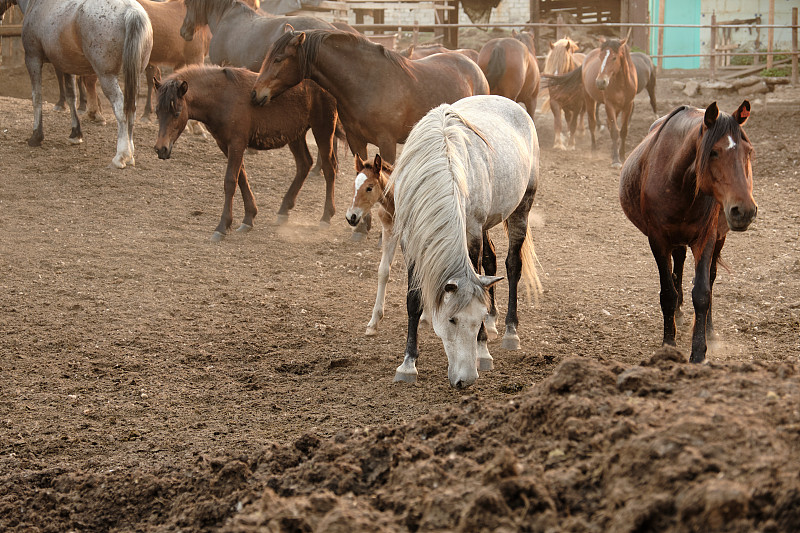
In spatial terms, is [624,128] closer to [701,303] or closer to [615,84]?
[615,84]

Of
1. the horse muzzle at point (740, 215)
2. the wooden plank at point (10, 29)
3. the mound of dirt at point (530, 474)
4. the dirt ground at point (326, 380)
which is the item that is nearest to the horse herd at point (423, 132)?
the horse muzzle at point (740, 215)

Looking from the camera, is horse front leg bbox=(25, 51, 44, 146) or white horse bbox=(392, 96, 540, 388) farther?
horse front leg bbox=(25, 51, 44, 146)

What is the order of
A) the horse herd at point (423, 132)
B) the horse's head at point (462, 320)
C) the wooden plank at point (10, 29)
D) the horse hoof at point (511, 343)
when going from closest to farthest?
the horse's head at point (462, 320), the horse herd at point (423, 132), the horse hoof at point (511, 343), the wooden plank at point (10, 29)

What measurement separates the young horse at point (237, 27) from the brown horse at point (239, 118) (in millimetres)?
1781

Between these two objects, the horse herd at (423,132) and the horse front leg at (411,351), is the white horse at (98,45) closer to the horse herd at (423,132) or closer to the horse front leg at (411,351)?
the horse herd at (423,132)

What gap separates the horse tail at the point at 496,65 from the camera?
13.6 meters

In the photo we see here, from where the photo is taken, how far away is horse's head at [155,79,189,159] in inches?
→ 306

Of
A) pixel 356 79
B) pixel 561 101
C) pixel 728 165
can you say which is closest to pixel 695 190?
pixel 728 165

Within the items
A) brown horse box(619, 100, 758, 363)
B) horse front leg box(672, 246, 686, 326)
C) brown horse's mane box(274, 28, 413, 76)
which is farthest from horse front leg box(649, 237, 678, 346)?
brown horse's mane box(274, 28, 413, 76)

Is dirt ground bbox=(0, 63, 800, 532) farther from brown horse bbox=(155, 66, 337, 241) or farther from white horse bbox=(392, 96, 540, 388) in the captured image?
brown horse bbox=(155, 66, 337, 241)

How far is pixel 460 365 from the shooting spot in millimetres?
4125

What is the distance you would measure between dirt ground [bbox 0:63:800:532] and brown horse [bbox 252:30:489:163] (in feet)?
4.45

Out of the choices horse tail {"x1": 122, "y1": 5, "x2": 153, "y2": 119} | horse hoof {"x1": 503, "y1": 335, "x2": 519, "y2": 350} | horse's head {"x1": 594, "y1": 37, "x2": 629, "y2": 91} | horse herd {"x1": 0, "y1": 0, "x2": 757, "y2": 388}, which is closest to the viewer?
horse herd {"x1": 0, "y1": 0, "x2": 757, "y2": 388}

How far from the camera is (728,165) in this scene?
4.16 meters
